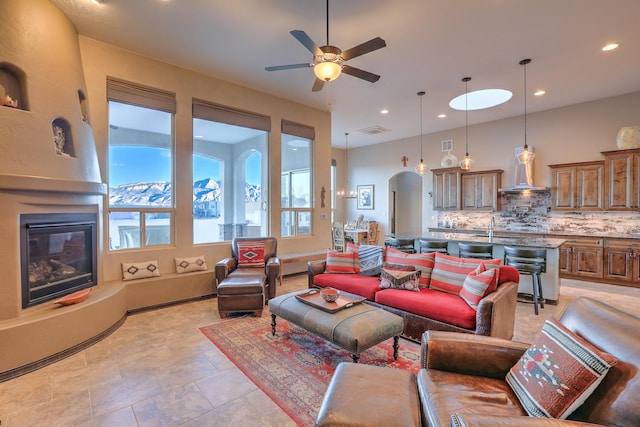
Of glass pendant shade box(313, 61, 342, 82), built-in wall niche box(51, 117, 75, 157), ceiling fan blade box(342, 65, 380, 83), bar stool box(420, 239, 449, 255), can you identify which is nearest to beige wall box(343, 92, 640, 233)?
bar stool box(420, 239, 449, 255)

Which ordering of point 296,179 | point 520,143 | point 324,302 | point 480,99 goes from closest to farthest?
point 324,302 → point 480,99 → point 296,179 → point 520,143

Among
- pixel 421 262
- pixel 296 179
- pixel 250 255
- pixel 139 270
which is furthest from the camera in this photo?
pixel 296 179

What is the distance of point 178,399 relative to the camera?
2.15 m

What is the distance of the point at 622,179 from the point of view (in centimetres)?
520

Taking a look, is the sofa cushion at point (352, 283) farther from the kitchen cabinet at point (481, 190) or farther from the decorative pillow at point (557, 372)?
the kitchen cabinet at point (481, 190)

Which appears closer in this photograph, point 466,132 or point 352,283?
point 352,283

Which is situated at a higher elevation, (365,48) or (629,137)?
(365,48)

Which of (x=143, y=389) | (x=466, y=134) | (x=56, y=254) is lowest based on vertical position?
(x=143, y=389)

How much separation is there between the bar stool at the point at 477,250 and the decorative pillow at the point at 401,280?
4.77ft

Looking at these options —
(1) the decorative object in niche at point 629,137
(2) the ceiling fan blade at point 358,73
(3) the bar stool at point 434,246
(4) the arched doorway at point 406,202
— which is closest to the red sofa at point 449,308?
(3) the bar stool at point 434,246

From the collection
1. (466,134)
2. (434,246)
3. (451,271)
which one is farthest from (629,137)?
(451,271)

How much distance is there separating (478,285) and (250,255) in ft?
10.3

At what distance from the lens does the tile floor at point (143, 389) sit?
6.42 feet

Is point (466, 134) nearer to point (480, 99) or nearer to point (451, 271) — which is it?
point (480, 99)
